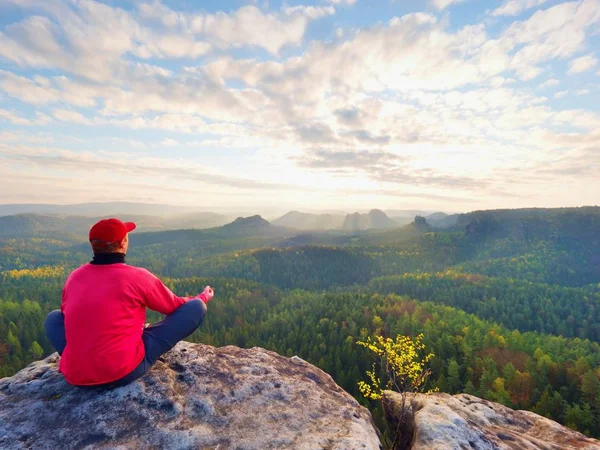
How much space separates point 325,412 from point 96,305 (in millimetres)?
7606

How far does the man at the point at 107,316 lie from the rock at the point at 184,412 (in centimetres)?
78

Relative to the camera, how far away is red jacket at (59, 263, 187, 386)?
325 inches

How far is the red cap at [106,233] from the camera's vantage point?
883 cm

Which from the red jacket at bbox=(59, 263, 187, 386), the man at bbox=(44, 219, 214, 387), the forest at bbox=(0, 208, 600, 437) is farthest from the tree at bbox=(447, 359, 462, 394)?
the red jacket at bbox=(59, 263, 187, 386)

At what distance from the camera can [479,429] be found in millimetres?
11484

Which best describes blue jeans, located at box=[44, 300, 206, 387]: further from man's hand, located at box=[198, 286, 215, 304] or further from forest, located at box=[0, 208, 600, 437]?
forest, located at box=[0, 208, 600, 437]

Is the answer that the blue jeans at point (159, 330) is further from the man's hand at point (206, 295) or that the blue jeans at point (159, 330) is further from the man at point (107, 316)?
the man's hand at point (206, 295)

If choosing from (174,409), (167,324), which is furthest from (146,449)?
(167,324)

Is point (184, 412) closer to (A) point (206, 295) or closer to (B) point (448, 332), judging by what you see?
(A) point (206, 295)

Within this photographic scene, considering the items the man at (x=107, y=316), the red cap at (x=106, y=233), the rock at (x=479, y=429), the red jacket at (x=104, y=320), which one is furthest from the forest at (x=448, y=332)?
the red cap at (x=106, y=233)

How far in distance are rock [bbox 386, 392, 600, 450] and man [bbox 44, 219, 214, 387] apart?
30.6 ft

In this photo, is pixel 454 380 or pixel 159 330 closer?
pixel 159 330

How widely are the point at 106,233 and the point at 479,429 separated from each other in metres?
14.2

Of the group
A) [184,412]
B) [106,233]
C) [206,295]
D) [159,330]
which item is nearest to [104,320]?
[159,330]
